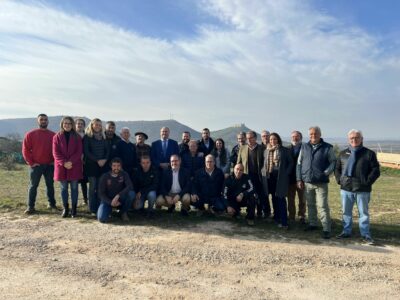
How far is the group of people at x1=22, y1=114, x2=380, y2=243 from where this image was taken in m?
7.90

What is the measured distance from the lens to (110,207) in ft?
26.8

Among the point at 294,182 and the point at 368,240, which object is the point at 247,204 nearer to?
the point at 294,182

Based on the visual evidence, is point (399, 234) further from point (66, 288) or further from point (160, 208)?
point (66, 288)

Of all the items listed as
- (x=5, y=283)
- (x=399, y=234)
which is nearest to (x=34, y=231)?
(x=5, y=283)

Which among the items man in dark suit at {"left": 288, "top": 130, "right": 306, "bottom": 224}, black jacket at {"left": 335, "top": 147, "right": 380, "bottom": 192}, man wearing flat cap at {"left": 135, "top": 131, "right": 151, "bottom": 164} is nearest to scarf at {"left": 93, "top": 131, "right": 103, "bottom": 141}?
man wearing flat cap at {"left": 135, "top": 131, "right": 151, "bottom": 164}

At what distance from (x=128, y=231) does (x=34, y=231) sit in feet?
6.07

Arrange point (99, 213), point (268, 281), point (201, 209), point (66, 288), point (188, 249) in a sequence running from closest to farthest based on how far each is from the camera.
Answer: point (66, 288) → point (268, 281) → point (188, 249) → point (99, 213) → point (201, 209)

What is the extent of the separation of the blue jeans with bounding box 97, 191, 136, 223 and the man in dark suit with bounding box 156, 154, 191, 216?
0.71m

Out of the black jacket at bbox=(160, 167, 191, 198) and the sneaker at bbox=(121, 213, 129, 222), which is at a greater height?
the black jacket at bbox=(160, 167, 191, 198)

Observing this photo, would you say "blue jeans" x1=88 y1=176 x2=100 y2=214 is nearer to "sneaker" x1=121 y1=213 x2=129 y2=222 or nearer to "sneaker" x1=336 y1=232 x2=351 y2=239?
"sneaker" x1=121 y1=213 x2=129 y2=222

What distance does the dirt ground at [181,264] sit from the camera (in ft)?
15.6

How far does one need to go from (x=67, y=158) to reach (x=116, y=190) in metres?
1.35

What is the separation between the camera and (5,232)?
7191 millimetres

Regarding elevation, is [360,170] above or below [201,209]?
above
